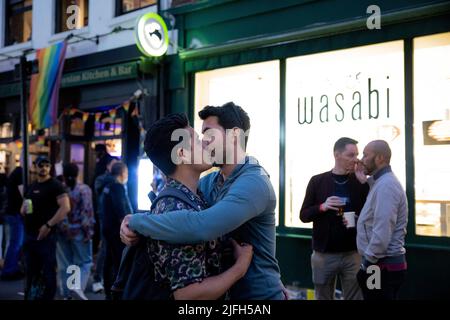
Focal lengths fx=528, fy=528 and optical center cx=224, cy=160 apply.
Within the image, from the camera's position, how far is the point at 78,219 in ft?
25.7

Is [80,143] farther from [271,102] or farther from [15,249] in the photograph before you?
[271,102]

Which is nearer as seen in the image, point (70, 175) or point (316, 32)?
point (316, 32)

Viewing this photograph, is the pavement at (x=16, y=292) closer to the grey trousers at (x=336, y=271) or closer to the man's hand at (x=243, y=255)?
the grey trousers at (x=336, y=271)

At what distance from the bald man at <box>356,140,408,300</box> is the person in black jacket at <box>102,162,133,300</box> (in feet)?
12.0

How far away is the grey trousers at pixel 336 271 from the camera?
211 inches

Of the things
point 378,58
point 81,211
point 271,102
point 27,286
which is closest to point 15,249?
point 81,211

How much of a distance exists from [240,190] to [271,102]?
5.93 meters

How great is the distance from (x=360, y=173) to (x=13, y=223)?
21.2 feet

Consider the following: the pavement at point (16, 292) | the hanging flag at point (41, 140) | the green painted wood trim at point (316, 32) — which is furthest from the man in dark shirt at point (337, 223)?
the hanging flag at point (41, 140)

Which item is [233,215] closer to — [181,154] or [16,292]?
[181,154]

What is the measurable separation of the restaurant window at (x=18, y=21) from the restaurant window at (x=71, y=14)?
3.70ft

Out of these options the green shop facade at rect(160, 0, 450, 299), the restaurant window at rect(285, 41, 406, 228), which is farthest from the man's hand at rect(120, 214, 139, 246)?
the restaurant window at rect(285, 41, 406, 228)

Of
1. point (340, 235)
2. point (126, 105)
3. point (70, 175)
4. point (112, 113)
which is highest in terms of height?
point (126, 105)

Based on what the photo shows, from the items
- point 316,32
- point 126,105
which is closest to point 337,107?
point 316,32
